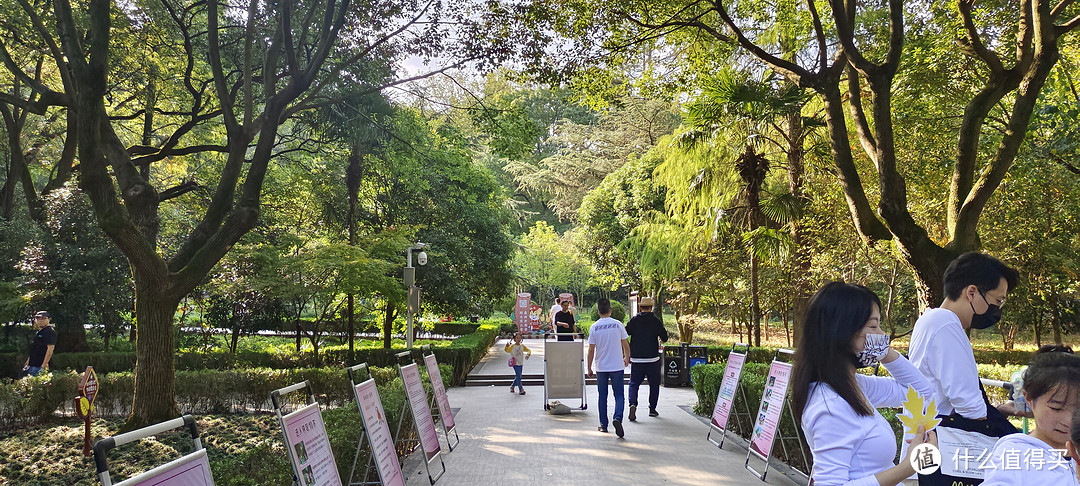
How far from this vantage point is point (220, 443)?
30.2ft

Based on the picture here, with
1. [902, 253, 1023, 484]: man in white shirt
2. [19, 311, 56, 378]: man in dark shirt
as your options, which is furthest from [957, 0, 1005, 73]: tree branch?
[19, 311, 56, 378]: man in dark shirt

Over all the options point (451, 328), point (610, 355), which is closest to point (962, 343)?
point (610, 355)

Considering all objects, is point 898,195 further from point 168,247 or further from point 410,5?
point 168,247

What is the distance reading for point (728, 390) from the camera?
8352 millimetres

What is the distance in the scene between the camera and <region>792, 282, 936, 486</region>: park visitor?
7.28 ft


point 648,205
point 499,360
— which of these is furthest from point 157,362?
point 648,205

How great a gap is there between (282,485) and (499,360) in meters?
18.8

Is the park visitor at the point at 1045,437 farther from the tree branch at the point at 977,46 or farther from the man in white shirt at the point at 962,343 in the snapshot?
the tree branch at the point at 977,46

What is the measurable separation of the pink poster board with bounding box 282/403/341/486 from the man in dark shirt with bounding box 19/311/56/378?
29.6 ft

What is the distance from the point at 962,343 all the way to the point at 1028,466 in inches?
47.8

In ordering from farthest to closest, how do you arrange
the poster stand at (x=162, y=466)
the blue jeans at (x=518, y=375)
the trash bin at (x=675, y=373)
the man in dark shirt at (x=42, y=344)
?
the trash bin at (x=675, y=373), the blue jeans at (x=518, y=375), the man in dark shirt at (x=42, y=344), the poster stand at (x=162, y=466)

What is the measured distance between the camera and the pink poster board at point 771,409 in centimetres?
652

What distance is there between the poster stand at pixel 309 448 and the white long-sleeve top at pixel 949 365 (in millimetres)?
3309

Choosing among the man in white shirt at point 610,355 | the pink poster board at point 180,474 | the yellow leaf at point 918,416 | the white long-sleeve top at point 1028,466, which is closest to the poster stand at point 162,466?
the pink poster board at point 180,474
